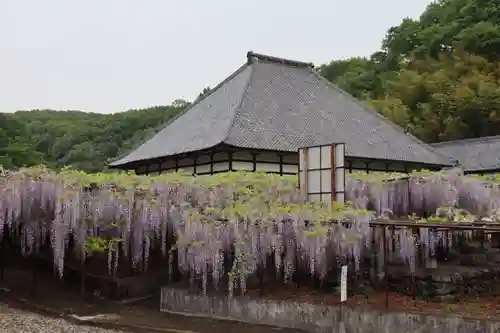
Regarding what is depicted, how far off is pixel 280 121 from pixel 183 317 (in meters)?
7.44

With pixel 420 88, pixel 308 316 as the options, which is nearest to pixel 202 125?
pixel 308 316

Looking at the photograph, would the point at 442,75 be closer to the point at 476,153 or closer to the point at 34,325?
the point at 476,153

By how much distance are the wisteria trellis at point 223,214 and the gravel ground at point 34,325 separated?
118 centimetres

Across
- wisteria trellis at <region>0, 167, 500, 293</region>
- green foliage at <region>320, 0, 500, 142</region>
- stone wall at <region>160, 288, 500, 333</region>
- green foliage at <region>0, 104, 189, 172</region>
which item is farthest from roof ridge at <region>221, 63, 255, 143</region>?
green foliage at <region>0, 104, 189, 172</region>

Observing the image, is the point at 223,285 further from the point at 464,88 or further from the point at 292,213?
the point at 464,88

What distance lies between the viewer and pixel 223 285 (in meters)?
9.25

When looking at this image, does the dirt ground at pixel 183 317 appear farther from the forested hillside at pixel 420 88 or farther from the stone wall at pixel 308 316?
the forested hillside at pixel 420 88

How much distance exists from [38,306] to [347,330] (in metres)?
5.23

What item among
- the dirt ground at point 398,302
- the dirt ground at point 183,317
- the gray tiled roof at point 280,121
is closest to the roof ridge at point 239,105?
the gray tiled roof at point 280,121

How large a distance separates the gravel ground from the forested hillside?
17157mm

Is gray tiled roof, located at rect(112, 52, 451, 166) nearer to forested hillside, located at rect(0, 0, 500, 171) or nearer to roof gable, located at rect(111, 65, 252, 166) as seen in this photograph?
roof gable, located at rect(111, 65, 252, 166)

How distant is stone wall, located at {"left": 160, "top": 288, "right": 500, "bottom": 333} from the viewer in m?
6.99

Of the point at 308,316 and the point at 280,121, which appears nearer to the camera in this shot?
the point at 308,316

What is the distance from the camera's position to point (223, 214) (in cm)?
899
